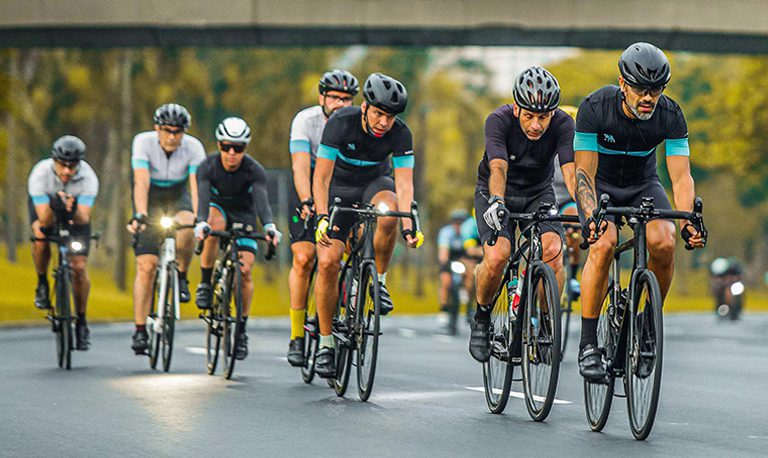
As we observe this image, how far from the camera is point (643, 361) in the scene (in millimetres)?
8312

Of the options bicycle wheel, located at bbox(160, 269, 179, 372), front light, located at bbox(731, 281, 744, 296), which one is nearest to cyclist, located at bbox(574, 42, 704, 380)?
bicycle wheel, located at bbox(160, 269, 179, 372)

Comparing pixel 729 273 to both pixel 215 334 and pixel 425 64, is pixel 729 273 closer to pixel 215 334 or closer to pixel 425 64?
pixel 215 334

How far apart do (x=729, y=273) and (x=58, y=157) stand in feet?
69.4

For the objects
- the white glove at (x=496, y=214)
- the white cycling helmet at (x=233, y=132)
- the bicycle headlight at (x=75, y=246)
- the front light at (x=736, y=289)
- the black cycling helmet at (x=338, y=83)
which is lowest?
the front light at (x=736, y=289)

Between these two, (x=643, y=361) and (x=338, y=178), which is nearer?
(x=643, y=361)

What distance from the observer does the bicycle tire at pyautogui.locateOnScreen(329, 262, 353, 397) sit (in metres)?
10.9

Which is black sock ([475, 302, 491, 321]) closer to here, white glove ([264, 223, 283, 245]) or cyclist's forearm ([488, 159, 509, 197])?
cyclist's forearm ([488, 159, 509, 197])

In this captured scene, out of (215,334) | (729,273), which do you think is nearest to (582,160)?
(215,334)

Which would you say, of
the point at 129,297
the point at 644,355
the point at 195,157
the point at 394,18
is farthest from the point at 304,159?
the point at 129,297

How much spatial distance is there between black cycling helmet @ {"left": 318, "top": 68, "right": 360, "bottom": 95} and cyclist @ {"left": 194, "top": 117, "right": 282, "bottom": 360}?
1.10 metres

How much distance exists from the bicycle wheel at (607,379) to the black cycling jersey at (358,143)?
7.91 ft

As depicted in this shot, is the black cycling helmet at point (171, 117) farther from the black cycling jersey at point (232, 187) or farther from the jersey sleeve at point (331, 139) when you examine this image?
the jersey sleeve at point (331, 139)

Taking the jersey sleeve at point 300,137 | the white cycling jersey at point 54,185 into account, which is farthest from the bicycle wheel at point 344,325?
the white cycling jersey at point 54,185

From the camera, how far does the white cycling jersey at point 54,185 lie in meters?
14.5
